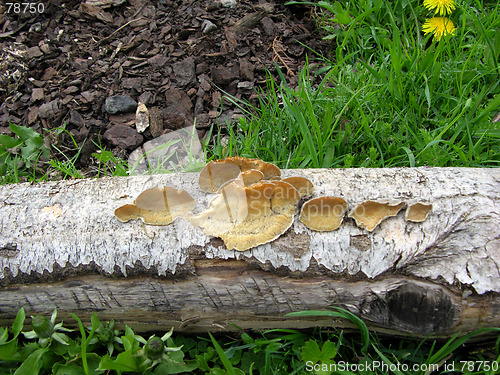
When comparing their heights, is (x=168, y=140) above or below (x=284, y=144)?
below

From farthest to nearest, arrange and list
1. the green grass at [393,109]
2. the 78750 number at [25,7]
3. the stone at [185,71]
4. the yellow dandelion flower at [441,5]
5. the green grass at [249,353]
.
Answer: the 78750 number at [25,7] < the stone at [185,71] < the yellow dandelion flower at [441,5] < the green grass at [393,109] < the green grass at [249,353]

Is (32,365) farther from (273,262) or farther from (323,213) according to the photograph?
(323,213)

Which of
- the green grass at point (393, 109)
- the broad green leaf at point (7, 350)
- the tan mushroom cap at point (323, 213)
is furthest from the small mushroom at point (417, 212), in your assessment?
the broad green leaf at point (7, 350)

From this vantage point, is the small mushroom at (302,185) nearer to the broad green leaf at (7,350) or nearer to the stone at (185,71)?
the broad green leaf at (7,350)

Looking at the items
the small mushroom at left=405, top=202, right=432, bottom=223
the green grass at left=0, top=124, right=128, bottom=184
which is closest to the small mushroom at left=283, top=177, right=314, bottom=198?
the small mushroom at left=405, top=202, right=432, bottom=223

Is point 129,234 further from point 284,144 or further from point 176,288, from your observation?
point 284,144

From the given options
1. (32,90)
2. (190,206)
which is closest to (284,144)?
(190,206)
